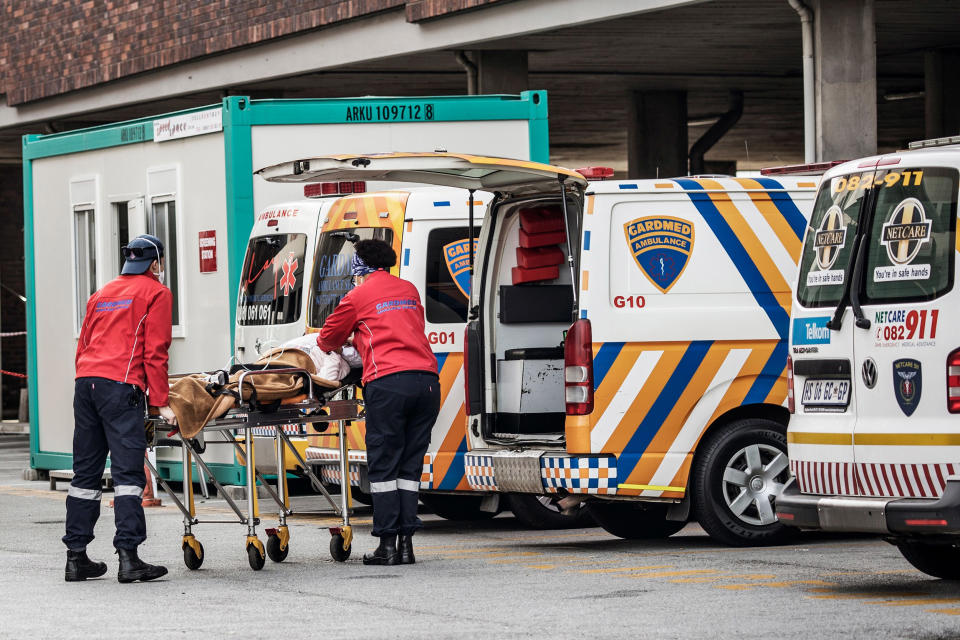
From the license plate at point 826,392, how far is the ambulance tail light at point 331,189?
594 centimetres

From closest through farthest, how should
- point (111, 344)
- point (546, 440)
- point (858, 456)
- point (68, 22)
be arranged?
point (858, 456)
point (111, 344)
point (546, 440)
point (68, 22)

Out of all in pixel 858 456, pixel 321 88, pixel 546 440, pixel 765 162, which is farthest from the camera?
pixel 765 162

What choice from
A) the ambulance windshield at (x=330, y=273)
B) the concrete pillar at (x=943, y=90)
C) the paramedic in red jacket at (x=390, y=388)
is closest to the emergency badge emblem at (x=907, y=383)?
the paramedic in red jacket at (x=390, y=388)

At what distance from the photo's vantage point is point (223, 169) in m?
15.4

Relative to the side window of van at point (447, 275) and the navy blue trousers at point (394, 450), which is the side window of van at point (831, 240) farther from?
the side window of van at point (447, 275)

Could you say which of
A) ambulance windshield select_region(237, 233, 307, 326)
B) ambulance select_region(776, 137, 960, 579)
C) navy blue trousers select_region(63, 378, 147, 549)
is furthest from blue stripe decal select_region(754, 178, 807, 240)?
ambulance windshield select_region(237, 233, 307, 326)

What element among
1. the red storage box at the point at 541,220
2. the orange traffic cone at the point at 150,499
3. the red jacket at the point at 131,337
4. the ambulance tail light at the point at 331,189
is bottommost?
the orange traffic cone at the point at 150,499

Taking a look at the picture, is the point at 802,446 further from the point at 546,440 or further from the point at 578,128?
the point at 578,128

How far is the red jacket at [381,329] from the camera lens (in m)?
10.5

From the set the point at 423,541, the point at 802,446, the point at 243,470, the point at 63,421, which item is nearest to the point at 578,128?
the point at 63,421

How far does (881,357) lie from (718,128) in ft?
72.8

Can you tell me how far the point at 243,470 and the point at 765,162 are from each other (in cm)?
3146

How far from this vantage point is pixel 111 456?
990cm

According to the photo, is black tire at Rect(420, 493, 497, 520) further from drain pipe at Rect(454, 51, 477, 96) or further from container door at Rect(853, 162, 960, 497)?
drain pipe at Rect(454, 51, 477, 96)
